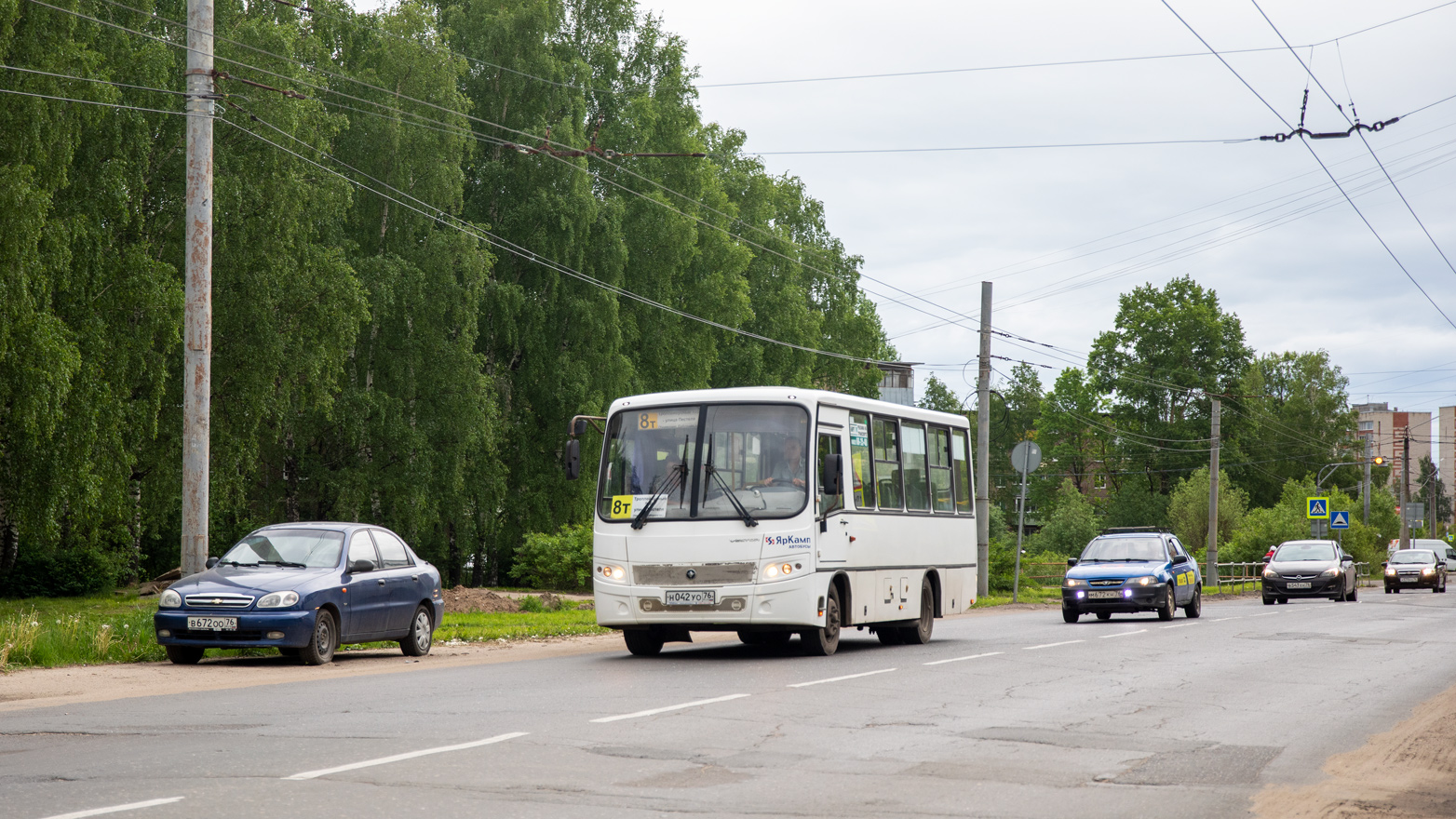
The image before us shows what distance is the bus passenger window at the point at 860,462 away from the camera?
59.2 ft

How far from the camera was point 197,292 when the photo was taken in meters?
18.9

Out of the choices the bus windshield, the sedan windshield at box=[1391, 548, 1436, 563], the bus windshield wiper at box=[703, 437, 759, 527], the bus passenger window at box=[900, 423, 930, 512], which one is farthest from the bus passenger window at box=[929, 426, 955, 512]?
the sedan windshield at box=[1391, 548, 1436, 563]

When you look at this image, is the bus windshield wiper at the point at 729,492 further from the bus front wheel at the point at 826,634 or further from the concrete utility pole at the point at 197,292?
the concrete utility pole at the point at 197,292

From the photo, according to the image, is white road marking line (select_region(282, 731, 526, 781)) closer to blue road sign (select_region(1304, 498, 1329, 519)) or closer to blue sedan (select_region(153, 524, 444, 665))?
blue sedan (select_region(153, 524, 444, 665))

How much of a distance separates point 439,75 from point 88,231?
43.0ft

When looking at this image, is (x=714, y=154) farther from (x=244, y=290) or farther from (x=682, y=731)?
(x=682, y=731)

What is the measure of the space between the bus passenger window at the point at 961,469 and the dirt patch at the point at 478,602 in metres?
9.53

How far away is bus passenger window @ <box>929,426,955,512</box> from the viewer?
68.2 ft

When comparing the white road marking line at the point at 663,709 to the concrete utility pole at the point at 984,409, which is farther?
the concrete utility pole at the point at 984,409

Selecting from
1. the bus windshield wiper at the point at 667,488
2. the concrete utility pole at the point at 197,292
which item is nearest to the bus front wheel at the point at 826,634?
the bus windshield wiper at the point at 667,488

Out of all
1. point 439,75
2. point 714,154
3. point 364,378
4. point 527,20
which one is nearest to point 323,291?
point 364,378

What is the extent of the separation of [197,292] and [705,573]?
7575mm

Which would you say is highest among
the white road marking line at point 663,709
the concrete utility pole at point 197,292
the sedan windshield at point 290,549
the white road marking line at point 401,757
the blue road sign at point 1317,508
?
the concrete utility pole at point 197,292

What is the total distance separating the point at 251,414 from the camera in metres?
33.9
